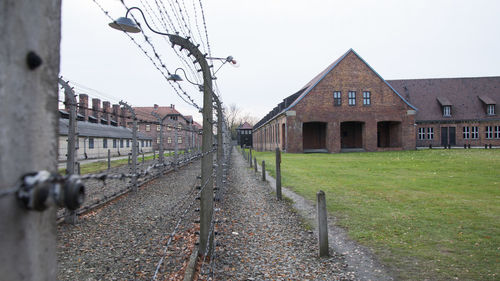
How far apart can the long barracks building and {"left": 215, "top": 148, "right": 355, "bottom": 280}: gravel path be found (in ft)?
87.6

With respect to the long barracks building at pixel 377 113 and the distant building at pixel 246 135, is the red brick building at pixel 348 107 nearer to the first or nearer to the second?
the long barracks building at pixel 377 113

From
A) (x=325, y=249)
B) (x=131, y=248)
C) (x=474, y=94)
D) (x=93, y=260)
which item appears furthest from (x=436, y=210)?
(x=474, y=94)

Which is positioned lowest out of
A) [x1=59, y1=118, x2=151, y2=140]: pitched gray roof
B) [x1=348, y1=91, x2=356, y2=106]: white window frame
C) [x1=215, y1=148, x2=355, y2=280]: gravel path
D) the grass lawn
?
[x1=215, y1=148, x2=355, y2=280]: gravel path

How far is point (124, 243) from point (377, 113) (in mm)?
35073

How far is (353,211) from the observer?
25.8ft

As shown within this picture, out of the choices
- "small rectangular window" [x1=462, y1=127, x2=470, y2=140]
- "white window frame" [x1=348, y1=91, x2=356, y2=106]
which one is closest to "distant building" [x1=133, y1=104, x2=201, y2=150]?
"white window frame" [x1=348, y1=91, x2=356, y2=106]

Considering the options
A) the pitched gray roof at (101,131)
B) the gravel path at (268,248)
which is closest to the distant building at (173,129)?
the pitched gray roof at (101,131)

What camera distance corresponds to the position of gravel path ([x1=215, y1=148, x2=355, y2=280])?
4588 millimetres

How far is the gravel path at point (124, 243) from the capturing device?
14.3 feet

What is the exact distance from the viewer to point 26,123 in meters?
0.92

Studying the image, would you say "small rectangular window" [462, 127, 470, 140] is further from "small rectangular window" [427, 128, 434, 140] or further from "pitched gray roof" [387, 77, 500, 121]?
"small rectangular window" [427, 128, 434, 140]

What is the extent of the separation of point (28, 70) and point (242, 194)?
10.1m

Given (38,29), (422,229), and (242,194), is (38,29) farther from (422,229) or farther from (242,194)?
(242,194)

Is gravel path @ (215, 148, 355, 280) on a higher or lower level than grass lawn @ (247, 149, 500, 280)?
lower
